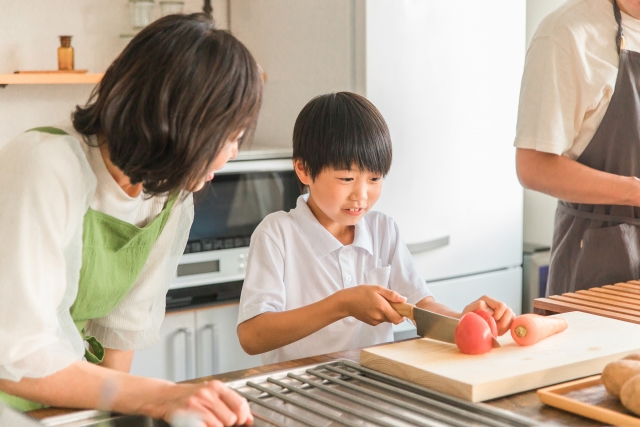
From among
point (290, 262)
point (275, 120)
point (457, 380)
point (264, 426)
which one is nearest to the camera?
point (264, 426)

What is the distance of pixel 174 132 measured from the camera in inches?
34.9

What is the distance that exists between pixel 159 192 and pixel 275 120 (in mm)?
1698

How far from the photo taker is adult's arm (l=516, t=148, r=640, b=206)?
5.01 ft

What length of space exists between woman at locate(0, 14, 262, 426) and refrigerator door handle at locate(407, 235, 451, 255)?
157cm

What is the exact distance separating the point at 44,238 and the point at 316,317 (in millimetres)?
515

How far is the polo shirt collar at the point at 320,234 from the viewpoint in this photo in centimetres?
143

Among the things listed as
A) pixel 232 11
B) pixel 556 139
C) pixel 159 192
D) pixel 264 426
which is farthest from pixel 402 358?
pixel 232 11

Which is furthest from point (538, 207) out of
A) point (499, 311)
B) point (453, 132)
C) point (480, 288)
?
point (499, 311)

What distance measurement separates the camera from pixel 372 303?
1164mm

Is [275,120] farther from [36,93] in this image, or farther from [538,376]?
[538,376]

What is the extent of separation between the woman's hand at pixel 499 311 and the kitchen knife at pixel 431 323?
0.28 ft

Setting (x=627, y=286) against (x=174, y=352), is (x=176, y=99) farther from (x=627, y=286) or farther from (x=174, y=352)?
(x=174, y=352)

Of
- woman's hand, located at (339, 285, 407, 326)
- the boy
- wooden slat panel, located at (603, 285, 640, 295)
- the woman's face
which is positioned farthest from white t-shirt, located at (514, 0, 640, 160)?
the woman's face

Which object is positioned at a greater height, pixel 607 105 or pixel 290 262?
pixel 607 105
